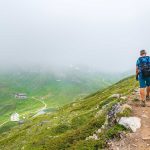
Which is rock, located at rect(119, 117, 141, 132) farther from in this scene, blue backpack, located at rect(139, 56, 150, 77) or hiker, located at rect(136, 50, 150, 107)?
blue backpack, located at rect(139, 56, 150, 77)

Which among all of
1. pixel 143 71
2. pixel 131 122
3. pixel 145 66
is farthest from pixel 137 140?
pixel 145 66

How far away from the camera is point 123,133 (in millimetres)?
22875

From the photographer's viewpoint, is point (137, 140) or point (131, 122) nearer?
point (137, 140)

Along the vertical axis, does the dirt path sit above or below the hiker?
below

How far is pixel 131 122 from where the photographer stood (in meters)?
23.8

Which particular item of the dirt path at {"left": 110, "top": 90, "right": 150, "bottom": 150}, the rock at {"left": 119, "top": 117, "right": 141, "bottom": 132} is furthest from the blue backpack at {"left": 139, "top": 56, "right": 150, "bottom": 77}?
the rock at {"left": 119, "top": 117, "right": 141, "bottom": 132}

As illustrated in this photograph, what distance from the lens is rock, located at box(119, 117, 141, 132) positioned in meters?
23.4

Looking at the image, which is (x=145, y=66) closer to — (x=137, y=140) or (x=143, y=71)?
(x=143, y=71)

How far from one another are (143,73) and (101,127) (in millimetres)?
5530

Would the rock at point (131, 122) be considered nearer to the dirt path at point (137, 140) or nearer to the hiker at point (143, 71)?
the dirt path at point (137, 140)

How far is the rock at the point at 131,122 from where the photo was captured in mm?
23352

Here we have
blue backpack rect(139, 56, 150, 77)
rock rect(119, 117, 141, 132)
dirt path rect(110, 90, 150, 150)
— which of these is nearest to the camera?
dirt path rect(110, 90, 150, 150)

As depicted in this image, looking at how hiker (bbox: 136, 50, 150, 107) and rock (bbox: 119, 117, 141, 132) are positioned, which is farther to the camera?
hiker (bbox: 136, 50, 150, 107)

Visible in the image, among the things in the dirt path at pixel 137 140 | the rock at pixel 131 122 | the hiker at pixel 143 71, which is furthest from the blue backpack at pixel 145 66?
the rock at pixel 131 122
